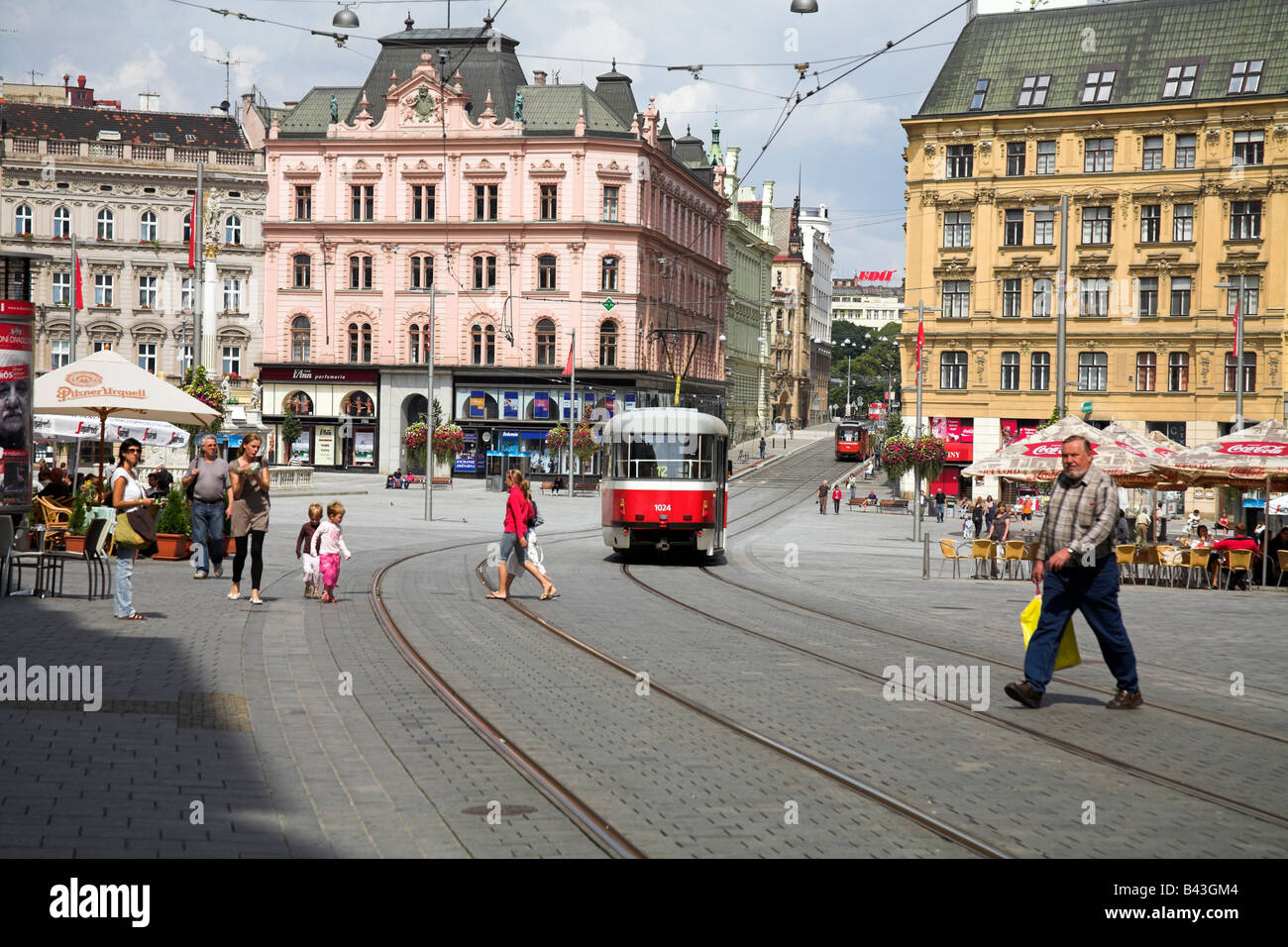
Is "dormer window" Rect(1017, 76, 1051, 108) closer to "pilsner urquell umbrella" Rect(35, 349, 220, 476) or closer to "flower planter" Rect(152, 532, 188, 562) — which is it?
"pilsner urquell umbrella" Rect(35, 349, 220, 476)

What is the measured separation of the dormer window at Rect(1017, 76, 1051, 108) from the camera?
195 ft

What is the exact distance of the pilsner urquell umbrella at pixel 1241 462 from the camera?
79.2ft

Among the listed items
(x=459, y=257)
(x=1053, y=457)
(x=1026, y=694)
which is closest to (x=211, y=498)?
(x=1026, y=694)

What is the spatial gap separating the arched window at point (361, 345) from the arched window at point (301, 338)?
2294 mm

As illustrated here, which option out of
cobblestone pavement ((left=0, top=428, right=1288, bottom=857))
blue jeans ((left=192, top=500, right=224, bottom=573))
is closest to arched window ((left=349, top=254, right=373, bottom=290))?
blue jeans ((left=192, top=500, right=224, bottom=573))

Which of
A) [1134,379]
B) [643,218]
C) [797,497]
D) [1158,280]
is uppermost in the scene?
[643,218]

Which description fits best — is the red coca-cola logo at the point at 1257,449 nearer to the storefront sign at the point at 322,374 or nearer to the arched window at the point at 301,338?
the storefront sign at the point at 322,374

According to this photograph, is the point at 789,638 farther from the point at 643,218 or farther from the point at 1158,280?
the point at 643,218

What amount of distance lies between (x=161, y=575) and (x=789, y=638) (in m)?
9.58

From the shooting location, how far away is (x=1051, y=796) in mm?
7773

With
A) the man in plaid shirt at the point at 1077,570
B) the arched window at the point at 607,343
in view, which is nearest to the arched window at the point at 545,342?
the arched window at the point at 607,343

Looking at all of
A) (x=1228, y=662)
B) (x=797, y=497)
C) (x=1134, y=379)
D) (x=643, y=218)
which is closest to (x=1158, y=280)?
(x=1134, y=379)

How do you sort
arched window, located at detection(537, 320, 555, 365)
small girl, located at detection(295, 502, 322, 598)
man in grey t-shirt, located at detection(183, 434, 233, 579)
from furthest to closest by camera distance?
arched window, located at detection(537, 320, 555, 365), man in grey t-shirt, located at detection(183, 434, 233, 579), small girl, located at detection(295, 502, 322, 598)

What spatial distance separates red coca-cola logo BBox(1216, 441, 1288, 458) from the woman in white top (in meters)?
18.2
